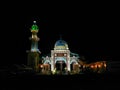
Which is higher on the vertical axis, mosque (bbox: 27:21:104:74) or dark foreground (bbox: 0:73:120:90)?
mosque (bbox: 27:21:104:74)

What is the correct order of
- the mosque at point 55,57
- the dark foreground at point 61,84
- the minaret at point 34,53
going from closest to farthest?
the dark foreground at point 61,84 < the minaret at point 34,53 < the mosque at point 55,57

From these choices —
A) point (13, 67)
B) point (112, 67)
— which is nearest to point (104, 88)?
point (13, 67)

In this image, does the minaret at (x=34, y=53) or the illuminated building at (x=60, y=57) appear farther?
the illuminated building at (x=60, y=57)

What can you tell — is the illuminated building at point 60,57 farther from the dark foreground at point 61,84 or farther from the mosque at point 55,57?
the dark foreground at point 61,84

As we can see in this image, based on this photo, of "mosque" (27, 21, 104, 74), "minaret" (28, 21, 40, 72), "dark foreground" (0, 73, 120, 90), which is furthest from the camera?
"mosque" (27, 21, 104, 74)

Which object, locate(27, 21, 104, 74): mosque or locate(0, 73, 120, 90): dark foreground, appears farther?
locate(27, 21, 104, 74): mosque

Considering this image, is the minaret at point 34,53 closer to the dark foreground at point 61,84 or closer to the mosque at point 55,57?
the mosque at point 55,57

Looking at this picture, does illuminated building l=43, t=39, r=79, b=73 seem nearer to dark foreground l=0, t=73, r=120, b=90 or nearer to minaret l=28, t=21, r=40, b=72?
minaret l=28, t=21, r=40, b=72

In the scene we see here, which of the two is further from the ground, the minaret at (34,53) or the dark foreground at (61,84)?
the minaret at (34,53)

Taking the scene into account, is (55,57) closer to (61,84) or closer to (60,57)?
(60,57)

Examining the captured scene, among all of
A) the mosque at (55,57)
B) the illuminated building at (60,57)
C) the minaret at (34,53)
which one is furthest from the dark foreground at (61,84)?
the illuminated building at (60,57)

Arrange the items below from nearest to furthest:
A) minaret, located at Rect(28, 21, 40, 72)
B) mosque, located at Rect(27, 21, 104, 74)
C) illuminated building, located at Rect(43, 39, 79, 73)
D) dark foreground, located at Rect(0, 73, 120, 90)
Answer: dark foreground, located at Rect(0, 73, 120, 90)
minaret, located at Rect(28, 21, 40, 72)
mosque, located at Rect(27, 21, 104, 74)
illuminated building, located at Rect(43, 39, 79, 73)

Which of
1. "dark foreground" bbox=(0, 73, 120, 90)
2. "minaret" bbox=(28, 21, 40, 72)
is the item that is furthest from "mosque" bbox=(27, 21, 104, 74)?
"dark foreground" bbox=(0, 73, 120, 90)

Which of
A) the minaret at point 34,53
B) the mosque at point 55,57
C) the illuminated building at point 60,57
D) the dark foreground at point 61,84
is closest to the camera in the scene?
the dark foreground at point 61,84
